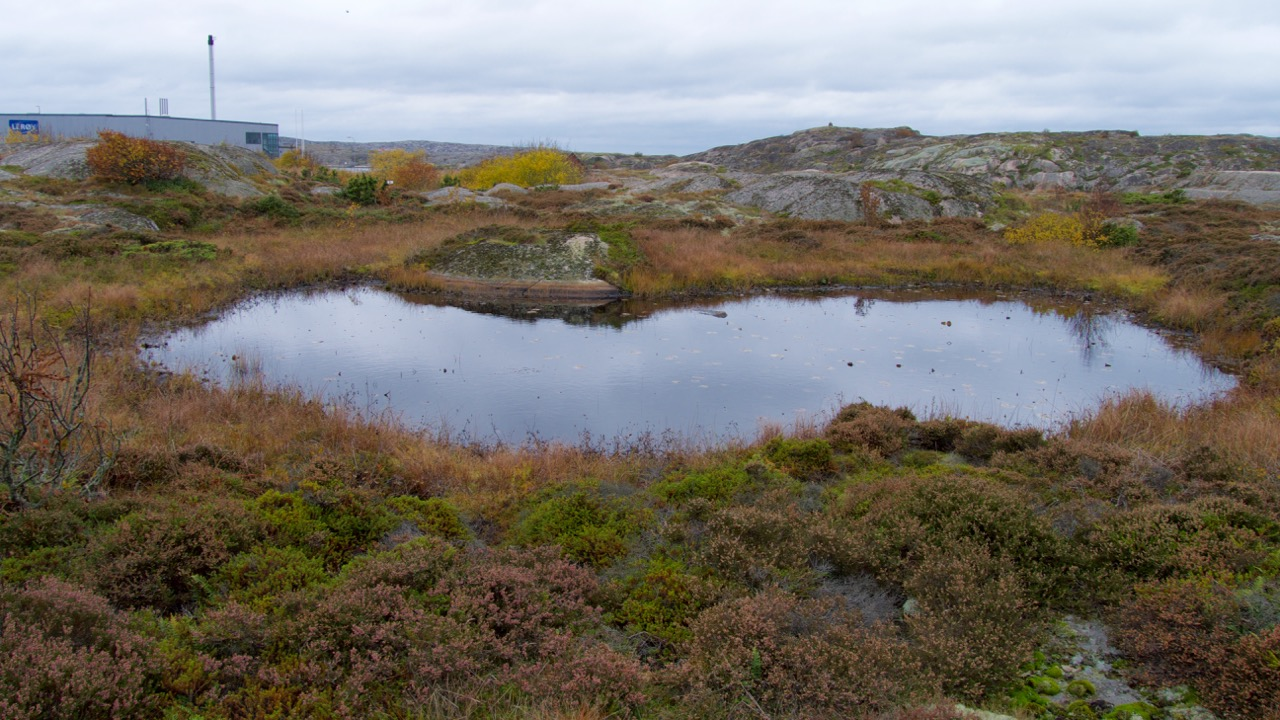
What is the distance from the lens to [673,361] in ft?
48.1

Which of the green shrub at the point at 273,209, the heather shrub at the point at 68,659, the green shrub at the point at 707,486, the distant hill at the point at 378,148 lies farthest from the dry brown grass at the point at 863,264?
the distant hill at the point at 378,148

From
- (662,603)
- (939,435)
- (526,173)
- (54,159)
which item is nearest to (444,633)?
(662,603)

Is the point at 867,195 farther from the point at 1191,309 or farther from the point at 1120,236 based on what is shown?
the point at 1191,309

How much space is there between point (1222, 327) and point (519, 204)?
3102cm

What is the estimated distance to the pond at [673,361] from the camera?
11.5 metres

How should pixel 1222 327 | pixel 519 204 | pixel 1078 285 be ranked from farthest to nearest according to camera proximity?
pixel 519 204 → pixel 1078 285 → pixel 1222 327

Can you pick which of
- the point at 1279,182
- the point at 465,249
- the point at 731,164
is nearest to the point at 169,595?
the point at 465,249

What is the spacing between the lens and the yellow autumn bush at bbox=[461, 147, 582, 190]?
52.8 metres

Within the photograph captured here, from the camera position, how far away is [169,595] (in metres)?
4.81

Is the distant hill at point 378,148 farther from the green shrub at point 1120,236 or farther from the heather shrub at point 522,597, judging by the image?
the heather shrub at point 522,597

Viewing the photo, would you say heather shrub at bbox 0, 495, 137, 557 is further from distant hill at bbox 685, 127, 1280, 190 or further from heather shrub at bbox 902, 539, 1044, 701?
distant hill at bbox 685, 127, 1280, 190

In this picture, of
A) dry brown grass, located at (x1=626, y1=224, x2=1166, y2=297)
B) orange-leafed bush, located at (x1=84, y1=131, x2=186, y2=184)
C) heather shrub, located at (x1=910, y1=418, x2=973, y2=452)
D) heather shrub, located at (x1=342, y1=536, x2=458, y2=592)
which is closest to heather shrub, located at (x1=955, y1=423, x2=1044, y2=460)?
heather shrub, located at (x1=910, y1=418, x2=973, y2=452)

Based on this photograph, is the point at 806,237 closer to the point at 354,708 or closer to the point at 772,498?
the point at 772,498

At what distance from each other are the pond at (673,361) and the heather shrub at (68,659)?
6.25 meters
